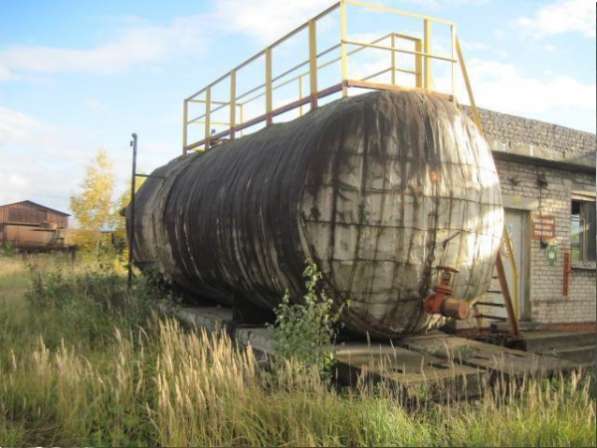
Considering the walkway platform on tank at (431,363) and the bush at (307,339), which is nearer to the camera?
the walkway platform on tank at (431,363)

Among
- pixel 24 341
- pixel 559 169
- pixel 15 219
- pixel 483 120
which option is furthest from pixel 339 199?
pixel 15 219

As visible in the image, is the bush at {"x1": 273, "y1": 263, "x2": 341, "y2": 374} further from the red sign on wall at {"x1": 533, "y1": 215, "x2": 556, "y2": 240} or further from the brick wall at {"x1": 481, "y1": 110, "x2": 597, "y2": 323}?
the red sign on wall at {"x1": 533, "y1": 215, "x2": 556, "y2": 240}

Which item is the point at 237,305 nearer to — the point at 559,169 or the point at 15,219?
the point at 559,169

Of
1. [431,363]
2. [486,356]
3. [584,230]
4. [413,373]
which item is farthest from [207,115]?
[413,373]

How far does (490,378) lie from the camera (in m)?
5.34

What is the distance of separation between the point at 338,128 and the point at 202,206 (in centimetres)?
292

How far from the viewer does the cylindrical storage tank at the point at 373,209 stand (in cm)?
579

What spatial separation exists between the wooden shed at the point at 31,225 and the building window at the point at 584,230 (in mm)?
11504

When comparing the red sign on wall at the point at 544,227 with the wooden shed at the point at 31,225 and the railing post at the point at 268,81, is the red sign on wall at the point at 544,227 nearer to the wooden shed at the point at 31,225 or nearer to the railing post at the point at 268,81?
the railing post at the point at 268,81

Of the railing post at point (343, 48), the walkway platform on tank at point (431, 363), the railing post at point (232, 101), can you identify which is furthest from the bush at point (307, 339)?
the railing post at point (232, 101)

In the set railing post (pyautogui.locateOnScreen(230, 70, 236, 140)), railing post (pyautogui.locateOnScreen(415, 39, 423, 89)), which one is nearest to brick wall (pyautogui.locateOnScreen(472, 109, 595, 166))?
railing post (pyautogui.locateOnScreen(415, 39, 423, 89))

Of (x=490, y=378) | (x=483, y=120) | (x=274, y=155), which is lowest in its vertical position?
(x=490, y=378)

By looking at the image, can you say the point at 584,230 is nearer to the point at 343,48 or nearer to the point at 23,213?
the point at 343,48

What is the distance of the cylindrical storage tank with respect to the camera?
579 cm
